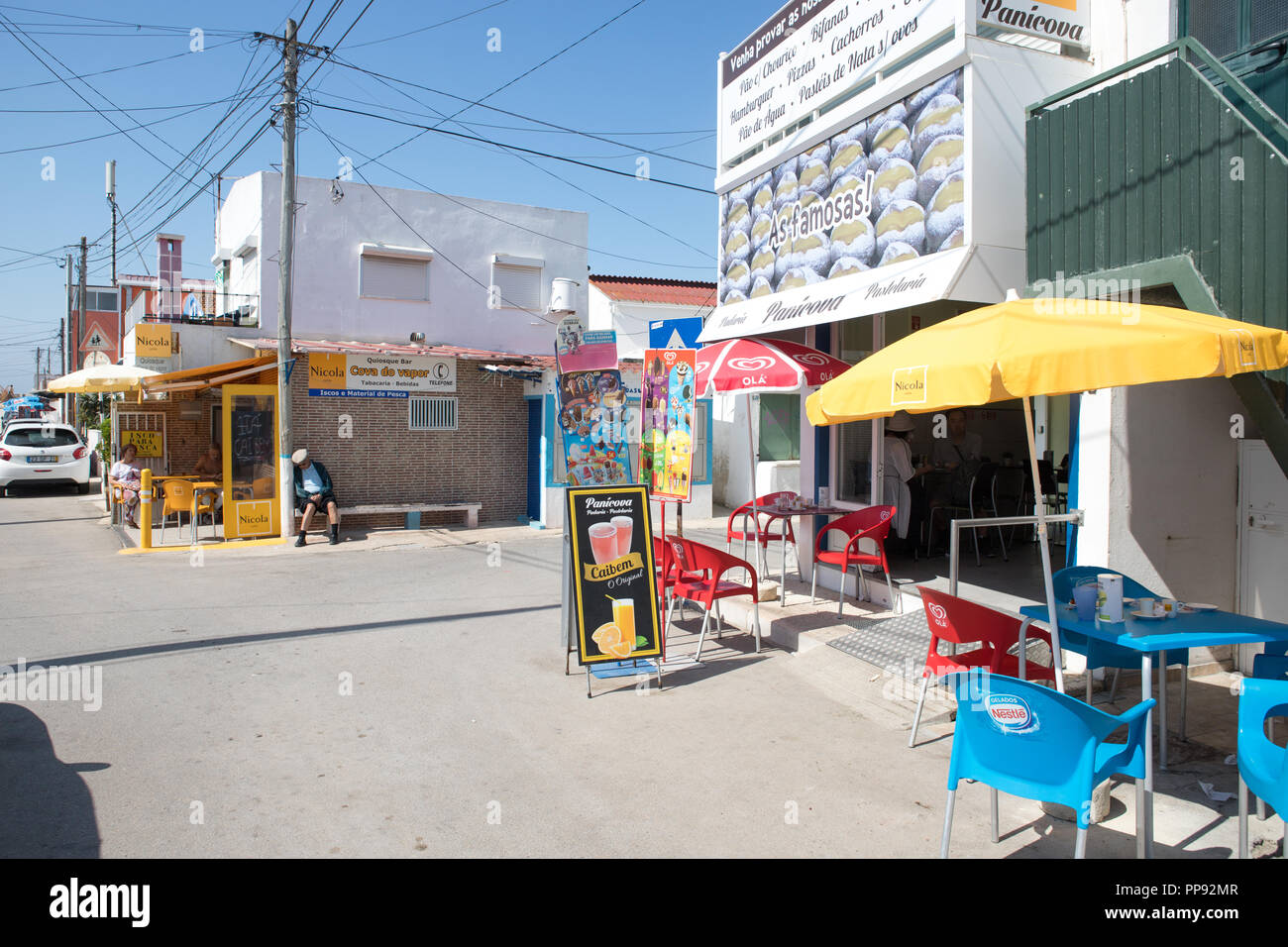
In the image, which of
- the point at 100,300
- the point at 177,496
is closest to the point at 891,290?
the point at 177,496

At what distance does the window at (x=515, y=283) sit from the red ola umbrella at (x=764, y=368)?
1028 centimetres

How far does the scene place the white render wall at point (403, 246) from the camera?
16906mm

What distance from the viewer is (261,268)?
1659cm

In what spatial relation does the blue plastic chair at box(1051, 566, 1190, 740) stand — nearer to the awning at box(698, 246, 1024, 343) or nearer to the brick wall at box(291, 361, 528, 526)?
the awning at box(698, 246, 1024, 343)

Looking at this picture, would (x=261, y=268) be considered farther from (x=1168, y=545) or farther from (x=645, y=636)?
(x=1168, y=545)

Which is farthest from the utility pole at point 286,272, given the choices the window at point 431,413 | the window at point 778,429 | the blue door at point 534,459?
the window at point 778,429

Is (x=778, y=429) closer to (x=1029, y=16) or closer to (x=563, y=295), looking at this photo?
(x=563, y=295)

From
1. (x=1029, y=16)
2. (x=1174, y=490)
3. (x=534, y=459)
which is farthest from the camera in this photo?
(x=534, y=459)

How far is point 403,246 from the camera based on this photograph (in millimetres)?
17859

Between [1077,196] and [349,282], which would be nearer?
[1077,196]

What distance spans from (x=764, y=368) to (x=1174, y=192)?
382 cm

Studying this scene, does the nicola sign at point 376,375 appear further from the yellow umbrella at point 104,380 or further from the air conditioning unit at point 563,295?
the air conditioning unit at point 563,295
